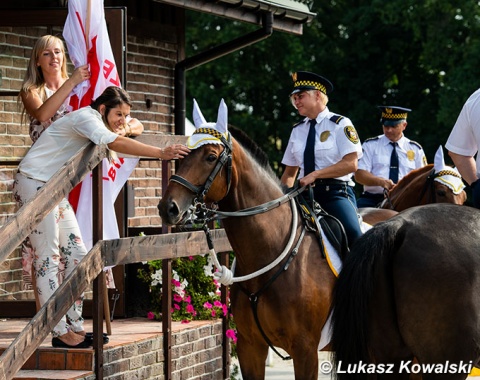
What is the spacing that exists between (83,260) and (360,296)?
6.32 ft

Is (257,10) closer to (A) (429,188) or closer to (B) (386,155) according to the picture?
(B) (386,155)

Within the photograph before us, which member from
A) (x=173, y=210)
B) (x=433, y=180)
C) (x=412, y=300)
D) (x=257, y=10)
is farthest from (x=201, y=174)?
(x=257, y=10)

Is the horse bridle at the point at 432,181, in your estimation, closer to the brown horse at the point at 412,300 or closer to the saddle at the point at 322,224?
the saddle at the point at 322,224

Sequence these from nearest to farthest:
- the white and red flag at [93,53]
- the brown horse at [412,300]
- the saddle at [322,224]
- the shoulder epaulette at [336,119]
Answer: the brown horse at [412,300]
the saddle at [322,224]
the shoulder epaulette at [336,119]
the white and red flag at [93,53]

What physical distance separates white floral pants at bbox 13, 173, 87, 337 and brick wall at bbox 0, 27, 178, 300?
6.52 feet

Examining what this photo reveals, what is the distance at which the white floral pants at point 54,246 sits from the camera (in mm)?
6746

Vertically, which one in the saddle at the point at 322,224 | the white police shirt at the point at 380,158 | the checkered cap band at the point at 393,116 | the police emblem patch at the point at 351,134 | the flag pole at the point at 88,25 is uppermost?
the flag pole at the point at 88,25

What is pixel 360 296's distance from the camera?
5.56 meters

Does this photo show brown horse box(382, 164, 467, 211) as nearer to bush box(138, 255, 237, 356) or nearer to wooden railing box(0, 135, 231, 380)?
bush box(138, 255, 237, 356)

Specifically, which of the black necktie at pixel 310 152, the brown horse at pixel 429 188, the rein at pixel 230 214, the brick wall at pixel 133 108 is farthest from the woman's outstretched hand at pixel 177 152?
the brown horse at pixel 429 188

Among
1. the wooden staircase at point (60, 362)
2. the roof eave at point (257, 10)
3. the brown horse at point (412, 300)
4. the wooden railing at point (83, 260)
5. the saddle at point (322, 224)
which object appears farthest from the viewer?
the roof eave at point (257, 10)

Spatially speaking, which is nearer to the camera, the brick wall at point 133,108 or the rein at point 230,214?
the rein at point 230,214

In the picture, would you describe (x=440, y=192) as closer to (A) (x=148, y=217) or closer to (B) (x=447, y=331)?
(A) (x=148, y=217)

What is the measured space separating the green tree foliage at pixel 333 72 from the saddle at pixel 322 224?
23222 mm
